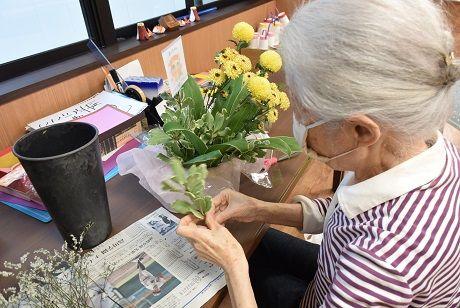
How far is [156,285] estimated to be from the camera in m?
0.70

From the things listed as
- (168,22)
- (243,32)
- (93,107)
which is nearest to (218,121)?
(243,32)

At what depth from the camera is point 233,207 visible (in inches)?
33.9

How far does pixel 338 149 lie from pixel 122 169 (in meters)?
0.59

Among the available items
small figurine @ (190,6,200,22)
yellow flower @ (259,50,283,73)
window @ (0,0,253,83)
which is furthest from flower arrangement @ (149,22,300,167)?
small figurine @ (190,6,200,22)

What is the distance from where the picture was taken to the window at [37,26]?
50.1 inches

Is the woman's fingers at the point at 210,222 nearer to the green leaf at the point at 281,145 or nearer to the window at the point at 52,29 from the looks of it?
the green leaf at the point at 281,145

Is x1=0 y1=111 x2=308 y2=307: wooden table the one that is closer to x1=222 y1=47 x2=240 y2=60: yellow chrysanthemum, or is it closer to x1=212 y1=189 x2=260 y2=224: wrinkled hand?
x1=212 y1=189 x2=260 y2=224: wrinkled hand

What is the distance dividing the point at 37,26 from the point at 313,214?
4.16ft

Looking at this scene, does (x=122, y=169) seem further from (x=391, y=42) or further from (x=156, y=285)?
(x=391, y=42)

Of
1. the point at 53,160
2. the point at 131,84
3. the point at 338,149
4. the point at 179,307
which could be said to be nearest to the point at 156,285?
the point at 179,307

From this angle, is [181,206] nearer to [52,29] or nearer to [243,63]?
[243,63]

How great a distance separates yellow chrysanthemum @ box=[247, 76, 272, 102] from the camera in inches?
33.1

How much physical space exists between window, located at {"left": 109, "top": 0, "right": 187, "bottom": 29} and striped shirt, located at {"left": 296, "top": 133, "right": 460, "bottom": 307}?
1.38 m

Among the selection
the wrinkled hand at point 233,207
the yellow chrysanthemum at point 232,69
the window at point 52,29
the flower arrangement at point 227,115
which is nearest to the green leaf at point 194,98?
the flower arrangement at point 227,115
